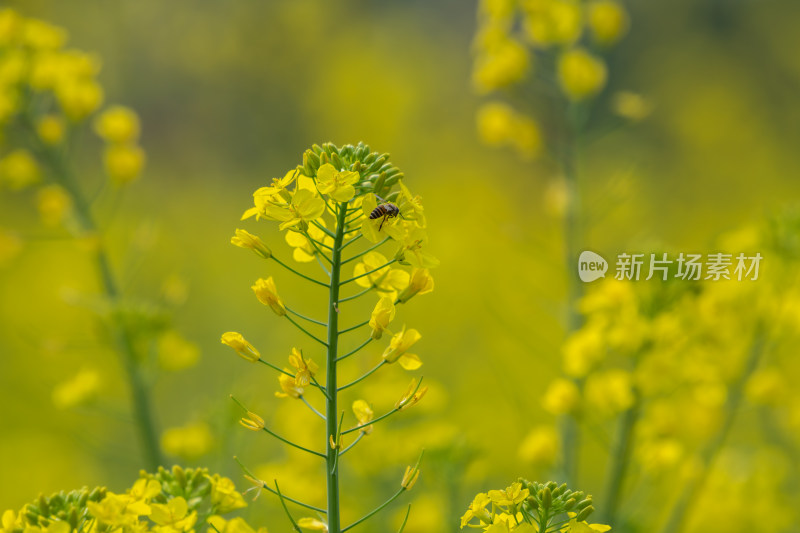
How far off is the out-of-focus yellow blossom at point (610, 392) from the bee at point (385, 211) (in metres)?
1.46

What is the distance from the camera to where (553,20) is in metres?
3.29

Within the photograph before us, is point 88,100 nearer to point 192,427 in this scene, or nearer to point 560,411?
point 192,427

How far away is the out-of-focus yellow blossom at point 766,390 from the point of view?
299 centimetres

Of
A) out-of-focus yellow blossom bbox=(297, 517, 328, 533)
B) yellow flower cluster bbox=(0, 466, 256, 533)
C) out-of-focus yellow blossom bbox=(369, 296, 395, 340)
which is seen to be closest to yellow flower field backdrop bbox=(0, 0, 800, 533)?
out-of-focus yellow blossom bbox=(369, 296, 395, 340)

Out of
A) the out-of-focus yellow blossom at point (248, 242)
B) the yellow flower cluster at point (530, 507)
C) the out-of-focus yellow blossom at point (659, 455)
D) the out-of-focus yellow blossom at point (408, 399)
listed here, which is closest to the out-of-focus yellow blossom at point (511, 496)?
the yellow flower cluster at point (530, 507)

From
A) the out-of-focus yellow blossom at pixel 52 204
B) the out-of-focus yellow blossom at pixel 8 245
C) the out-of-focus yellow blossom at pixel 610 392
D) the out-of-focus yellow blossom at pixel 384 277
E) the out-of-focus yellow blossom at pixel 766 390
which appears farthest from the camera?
the out-of-focus yellow blossom at pixel 8 245

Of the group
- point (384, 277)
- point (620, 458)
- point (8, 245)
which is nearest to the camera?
point (384, 277)

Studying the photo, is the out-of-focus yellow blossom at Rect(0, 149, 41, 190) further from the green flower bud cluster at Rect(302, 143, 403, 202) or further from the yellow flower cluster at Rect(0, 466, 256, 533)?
the green flower bud cluster at Rect(302, 143, 403, 202)

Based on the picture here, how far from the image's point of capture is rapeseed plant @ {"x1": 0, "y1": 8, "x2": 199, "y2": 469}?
305cm

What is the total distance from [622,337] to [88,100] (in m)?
2.39

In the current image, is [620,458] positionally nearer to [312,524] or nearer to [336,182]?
[312,524]

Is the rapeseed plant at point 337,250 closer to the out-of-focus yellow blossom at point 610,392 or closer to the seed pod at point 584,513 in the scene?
the seed pod at point 584,513

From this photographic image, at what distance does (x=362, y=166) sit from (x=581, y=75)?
1.92m

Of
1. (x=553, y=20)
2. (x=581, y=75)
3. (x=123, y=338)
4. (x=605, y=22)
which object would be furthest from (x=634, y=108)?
(x=123, y=338)
